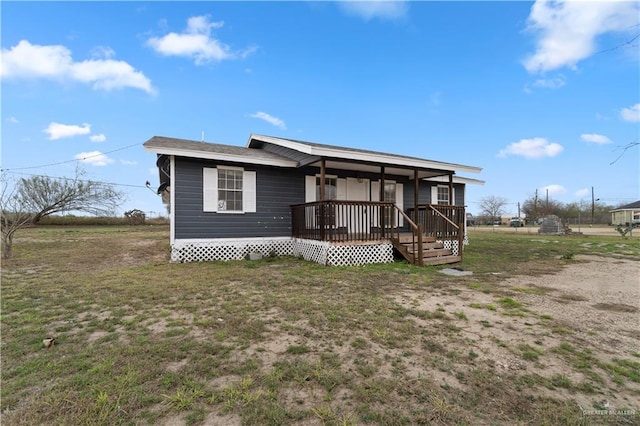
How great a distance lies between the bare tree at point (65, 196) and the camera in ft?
33.3

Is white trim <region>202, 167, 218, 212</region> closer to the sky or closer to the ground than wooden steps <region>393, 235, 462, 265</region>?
closer to the sky

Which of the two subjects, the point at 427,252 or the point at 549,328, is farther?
the point at 427,252

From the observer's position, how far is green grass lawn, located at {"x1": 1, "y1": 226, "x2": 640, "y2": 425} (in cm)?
190

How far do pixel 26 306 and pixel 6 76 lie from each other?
31.0ft

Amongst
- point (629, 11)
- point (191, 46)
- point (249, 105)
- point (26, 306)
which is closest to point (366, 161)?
point (629, 11)

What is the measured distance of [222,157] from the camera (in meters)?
8.21

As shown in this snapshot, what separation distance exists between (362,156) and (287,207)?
311 centimetres

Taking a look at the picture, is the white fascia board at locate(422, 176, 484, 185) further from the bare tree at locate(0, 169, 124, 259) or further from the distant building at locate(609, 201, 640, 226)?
the distant building at locate(609, 201, 640, 226)

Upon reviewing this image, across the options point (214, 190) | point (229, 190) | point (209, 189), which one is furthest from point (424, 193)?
point (209, 189)

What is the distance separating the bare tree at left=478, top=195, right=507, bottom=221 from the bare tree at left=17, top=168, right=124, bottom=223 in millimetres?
53994

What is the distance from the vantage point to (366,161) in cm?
837

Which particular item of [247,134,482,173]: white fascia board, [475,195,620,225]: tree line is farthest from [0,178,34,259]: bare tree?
[475,195,620,225]: tree line

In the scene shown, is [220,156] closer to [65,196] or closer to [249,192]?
[249,192]

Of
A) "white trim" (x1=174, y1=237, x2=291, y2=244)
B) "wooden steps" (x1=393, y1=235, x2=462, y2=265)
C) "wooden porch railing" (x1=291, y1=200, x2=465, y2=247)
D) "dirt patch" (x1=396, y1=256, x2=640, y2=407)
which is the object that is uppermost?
"wooden porch railing" (x1=291, y1=200, x2=465, y2=247)
